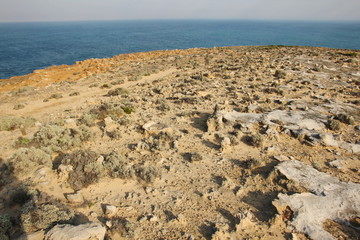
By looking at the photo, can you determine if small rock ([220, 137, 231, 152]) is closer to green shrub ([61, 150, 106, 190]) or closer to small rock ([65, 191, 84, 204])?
green shrub ([61, 150, 106, 190])

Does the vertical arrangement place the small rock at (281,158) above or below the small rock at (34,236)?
below

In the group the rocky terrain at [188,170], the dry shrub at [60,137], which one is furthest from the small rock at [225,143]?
the dry shrub at [60,137]

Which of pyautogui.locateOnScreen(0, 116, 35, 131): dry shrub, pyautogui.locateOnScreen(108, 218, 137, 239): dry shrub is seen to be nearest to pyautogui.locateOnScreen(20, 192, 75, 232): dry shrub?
pyautogui.locateOnScreen(108, 218, 137, 239): dry shrub

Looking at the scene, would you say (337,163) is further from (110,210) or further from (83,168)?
(83,168)

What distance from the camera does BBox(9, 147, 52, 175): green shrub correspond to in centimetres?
611

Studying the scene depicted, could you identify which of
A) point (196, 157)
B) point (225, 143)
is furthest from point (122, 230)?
point (225, 143)

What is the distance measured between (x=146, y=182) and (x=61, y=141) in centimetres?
401

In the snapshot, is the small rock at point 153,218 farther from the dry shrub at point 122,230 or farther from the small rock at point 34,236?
the small rock at point 34,236

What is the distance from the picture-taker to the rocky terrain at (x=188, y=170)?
4621 mm

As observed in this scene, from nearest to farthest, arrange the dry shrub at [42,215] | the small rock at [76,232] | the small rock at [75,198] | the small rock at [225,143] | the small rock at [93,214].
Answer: the small rock at [76,232] < the dry shrub at [42,215] < the small rock at [93,214] < the small rock at [75,198] < the small rock at [225,143]

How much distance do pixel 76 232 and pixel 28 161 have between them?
3.65m

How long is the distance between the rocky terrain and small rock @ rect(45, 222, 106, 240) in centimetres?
2

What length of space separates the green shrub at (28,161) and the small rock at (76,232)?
297 cm

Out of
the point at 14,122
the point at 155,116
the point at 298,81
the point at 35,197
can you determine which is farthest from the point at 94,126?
the point at 298,81
